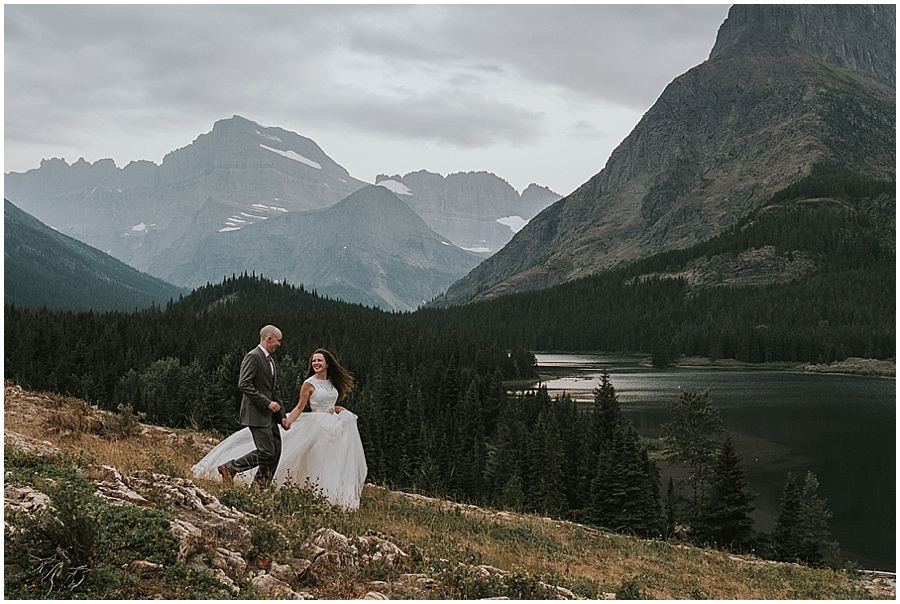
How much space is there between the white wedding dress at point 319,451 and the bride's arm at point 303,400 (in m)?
0.10

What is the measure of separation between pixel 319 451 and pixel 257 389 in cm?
214

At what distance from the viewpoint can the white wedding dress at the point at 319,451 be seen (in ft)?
49.0

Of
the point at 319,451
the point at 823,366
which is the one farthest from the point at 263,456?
the point at 823,366

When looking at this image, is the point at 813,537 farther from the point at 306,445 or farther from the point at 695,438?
the point at 306,445

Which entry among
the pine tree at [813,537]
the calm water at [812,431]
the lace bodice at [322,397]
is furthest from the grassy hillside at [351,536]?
the calm water at [812,431]

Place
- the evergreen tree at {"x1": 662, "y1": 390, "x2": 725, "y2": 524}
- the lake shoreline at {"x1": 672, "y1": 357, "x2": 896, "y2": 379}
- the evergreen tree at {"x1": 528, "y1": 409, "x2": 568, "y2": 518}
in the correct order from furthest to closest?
1. the lake shoreline at {"x1": 672, "y1": 357, "x2": 896, "y2": 379}
2. the evergreen tree at {"x1": 662, "y1": 390, "x2": 725, "y2": 524}
3. the evergreen tree at {"x1": 528, "y1": 409, "x2": 568, "y2": 518}

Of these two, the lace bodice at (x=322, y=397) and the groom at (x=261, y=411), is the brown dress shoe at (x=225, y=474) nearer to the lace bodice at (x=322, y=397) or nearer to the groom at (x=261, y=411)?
the groom at (x=261, y=411)

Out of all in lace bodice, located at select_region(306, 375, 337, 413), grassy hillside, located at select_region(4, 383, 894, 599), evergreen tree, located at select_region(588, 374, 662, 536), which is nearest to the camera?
grassy hillside, located at select_region(4, 383, 894, 599)

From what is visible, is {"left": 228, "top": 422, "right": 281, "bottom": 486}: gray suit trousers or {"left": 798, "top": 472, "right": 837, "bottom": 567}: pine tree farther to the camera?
{"left": 798, "top": 472, "right": 837, "bottom": 567}: pine tree

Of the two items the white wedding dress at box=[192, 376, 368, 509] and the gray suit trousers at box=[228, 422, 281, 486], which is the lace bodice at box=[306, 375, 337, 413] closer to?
the white wedding dress at box=[192, 376, 368, 509]

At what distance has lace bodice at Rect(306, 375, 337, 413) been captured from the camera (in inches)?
594

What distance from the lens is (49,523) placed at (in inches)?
333

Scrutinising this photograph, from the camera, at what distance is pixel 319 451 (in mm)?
15148

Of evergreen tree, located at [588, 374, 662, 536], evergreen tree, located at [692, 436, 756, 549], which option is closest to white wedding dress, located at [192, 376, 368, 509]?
evergreen tree, located at [588, 374, 662, 536]
